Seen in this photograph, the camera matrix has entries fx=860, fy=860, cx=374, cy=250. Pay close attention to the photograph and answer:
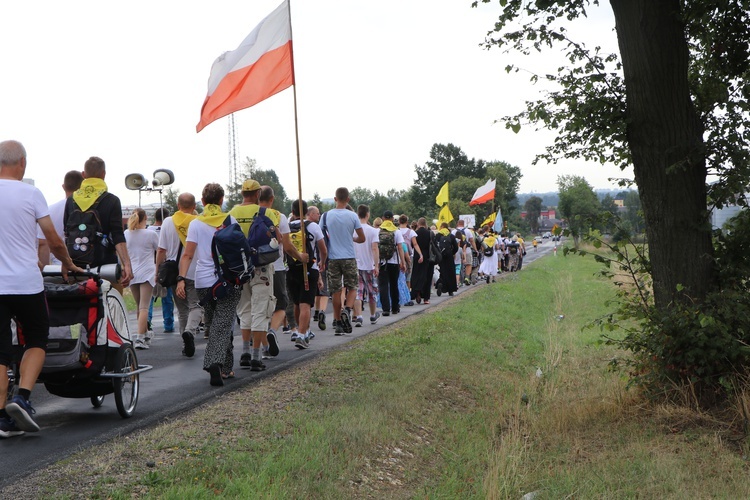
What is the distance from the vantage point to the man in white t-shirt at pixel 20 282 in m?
6.08

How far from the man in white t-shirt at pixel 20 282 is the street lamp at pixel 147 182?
37.8ft

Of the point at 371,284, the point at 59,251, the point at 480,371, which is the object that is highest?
the point at 59,251

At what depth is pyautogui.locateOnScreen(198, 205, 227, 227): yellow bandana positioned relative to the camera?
9109 mm

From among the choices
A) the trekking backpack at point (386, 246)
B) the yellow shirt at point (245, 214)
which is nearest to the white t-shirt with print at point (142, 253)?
the yellow shirt at point (245, 214)

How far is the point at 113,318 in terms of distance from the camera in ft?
23.3

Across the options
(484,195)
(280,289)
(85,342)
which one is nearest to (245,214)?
(280,289)

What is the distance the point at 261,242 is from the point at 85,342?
2774 millimetres

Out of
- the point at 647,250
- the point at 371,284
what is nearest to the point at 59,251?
the point at 647,250

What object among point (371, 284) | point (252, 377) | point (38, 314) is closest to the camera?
point (38, 314)

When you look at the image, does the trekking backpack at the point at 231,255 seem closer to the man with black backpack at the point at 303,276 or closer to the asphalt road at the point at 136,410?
the asphalt road at the point at 136,410

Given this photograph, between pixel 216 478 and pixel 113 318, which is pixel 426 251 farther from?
pixel 216 478

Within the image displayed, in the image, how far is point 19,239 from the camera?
20.1 feet

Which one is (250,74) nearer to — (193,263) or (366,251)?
(193,263)

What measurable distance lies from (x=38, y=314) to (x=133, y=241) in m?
6.38
